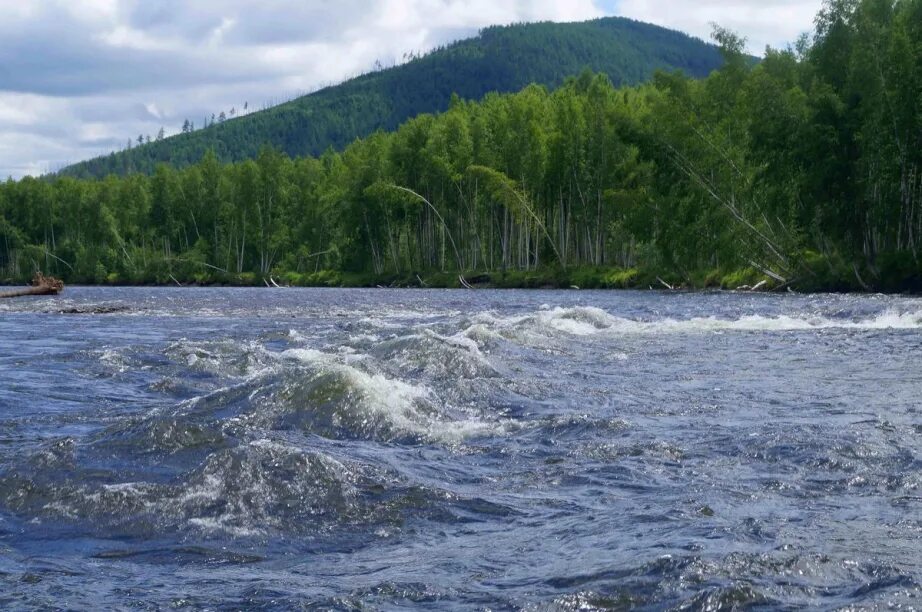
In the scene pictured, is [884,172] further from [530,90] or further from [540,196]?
[530,90]

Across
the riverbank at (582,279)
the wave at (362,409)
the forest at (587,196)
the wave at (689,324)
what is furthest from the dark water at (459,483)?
the forest at (587,196)

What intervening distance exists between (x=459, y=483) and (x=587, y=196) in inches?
2560

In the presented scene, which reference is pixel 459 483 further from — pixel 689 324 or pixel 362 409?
pixel 689 324

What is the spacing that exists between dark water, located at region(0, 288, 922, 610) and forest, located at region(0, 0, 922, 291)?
29.0 m

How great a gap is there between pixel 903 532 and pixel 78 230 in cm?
12140

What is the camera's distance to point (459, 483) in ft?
28.7

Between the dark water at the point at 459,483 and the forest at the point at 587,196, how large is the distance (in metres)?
29.0

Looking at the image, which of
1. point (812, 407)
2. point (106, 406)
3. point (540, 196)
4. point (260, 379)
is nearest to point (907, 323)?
point (812, 407)

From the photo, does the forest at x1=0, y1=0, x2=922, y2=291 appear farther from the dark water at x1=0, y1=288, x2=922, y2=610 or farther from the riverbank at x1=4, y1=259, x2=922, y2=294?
the dark water at x1=0, y1=288, x2=922, y2=610

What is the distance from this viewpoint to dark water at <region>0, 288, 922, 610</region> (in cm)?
611

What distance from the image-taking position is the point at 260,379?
13523mm

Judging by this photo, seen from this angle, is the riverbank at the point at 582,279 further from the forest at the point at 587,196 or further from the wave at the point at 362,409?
the wave at the point at 362,409

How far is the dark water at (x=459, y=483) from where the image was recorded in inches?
240

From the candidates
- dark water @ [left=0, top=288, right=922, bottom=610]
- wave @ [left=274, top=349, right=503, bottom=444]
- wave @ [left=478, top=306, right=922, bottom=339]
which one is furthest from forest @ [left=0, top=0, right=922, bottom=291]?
wave @ [left=274, top=349, right=503, bottom=444]
